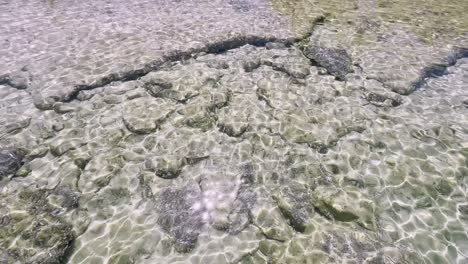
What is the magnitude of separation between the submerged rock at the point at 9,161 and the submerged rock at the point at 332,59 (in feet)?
19.0

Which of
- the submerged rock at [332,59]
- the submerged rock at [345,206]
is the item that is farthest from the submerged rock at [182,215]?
the submerged rock at [332,59]

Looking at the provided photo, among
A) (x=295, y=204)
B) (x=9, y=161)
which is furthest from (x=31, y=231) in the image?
(x=295, y=204)

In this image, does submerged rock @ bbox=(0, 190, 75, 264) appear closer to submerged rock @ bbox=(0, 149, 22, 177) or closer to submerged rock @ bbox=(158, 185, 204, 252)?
submerged rock @ bbox=(0, 149, 22, 177)

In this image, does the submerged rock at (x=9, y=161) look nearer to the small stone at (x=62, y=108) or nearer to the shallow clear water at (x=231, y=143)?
the shallow clear water at (x=231, y=143)

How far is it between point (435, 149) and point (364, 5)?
260 inches

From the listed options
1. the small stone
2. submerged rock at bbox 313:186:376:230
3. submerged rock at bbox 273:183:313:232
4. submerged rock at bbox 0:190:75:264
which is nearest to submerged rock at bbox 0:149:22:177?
submerged rock at bbox 0:190:75:264

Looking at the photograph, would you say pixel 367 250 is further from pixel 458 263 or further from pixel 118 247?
pixel 118 247

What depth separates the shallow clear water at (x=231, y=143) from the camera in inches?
150

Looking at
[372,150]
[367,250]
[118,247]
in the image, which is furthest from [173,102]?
[367,250]

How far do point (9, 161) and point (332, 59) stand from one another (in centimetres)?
626

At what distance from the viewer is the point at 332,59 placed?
696 centimetres

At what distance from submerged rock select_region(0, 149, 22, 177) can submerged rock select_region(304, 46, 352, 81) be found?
5800mm

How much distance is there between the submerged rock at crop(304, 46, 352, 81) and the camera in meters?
6.63

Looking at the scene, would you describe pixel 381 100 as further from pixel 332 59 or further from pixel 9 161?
pixel 9 161
